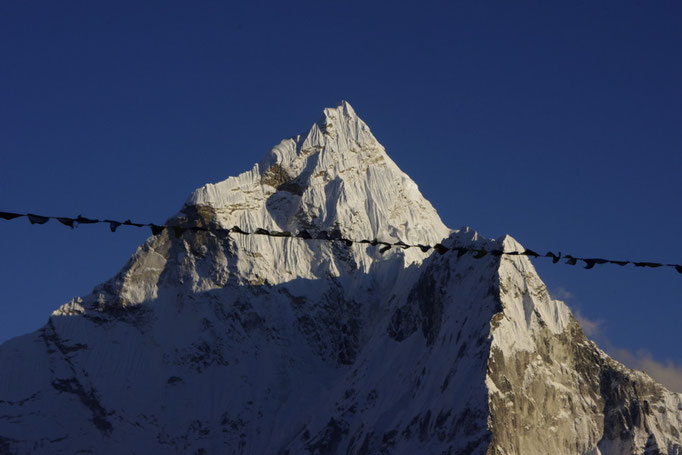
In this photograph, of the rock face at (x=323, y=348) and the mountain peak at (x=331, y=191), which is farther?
the mountain peak at (x=331, y=191)

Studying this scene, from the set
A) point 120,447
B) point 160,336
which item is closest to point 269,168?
point 160,336

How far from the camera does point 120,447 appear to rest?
158250 millimetres

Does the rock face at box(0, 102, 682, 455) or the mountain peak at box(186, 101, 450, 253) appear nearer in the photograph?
the rock face at box(0, 102, 682, 455)

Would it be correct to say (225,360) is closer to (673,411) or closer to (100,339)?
(100,339)

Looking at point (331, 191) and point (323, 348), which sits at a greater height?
point (331, 191)

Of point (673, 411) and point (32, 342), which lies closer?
point (673, 411)

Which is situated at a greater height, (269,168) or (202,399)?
(269,168)

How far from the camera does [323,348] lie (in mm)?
168000

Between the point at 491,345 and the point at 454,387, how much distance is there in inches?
209

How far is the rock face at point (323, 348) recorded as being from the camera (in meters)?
141

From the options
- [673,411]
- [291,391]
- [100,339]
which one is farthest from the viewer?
[100,339]

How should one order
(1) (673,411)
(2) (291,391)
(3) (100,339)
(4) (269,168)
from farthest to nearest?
(4) (269,168) → (3) (100,339) → (2) (291,391) → (1) (673,411)

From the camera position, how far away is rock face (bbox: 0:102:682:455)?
141 meters

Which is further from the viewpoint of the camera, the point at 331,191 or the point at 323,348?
the point at 331,191
